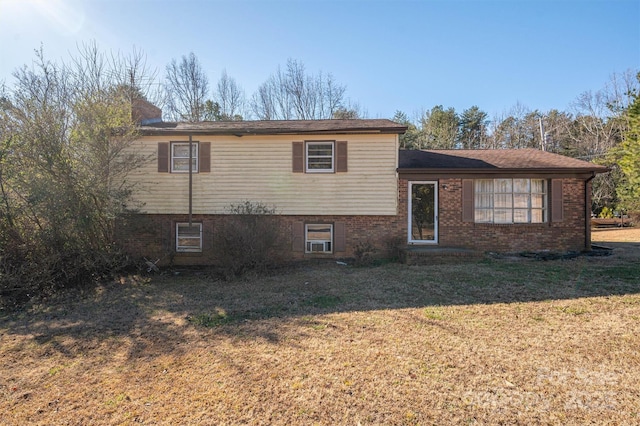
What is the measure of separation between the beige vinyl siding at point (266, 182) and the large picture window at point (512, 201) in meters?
3.19

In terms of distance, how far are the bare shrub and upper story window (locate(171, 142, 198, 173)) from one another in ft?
10.2

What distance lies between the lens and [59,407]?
2.89 metres

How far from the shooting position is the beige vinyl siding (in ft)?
33.7

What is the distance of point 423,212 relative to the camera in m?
10.8

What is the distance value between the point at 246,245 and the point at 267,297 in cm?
210

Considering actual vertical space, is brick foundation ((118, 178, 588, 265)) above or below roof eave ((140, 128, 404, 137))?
below

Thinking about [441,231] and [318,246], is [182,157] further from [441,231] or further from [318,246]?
[441,231]

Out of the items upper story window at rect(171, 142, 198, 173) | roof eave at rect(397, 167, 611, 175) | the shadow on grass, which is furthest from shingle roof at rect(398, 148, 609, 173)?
upper story window at rect(171, 142, 198, 173)

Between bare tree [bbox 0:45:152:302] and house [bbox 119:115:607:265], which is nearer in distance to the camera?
bare tree [bbox 0:45:152:302]

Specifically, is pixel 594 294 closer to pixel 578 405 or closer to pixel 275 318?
pixel 578 405

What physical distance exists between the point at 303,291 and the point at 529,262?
20.9ft

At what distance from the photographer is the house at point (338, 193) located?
1025 cm

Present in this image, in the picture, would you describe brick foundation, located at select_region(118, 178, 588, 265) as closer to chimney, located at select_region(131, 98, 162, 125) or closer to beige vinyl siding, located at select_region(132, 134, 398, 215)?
beige vinyl siding, located at select_region(132, 134, 398, 215)

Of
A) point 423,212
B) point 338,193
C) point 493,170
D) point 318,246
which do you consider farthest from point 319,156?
point 493,170
